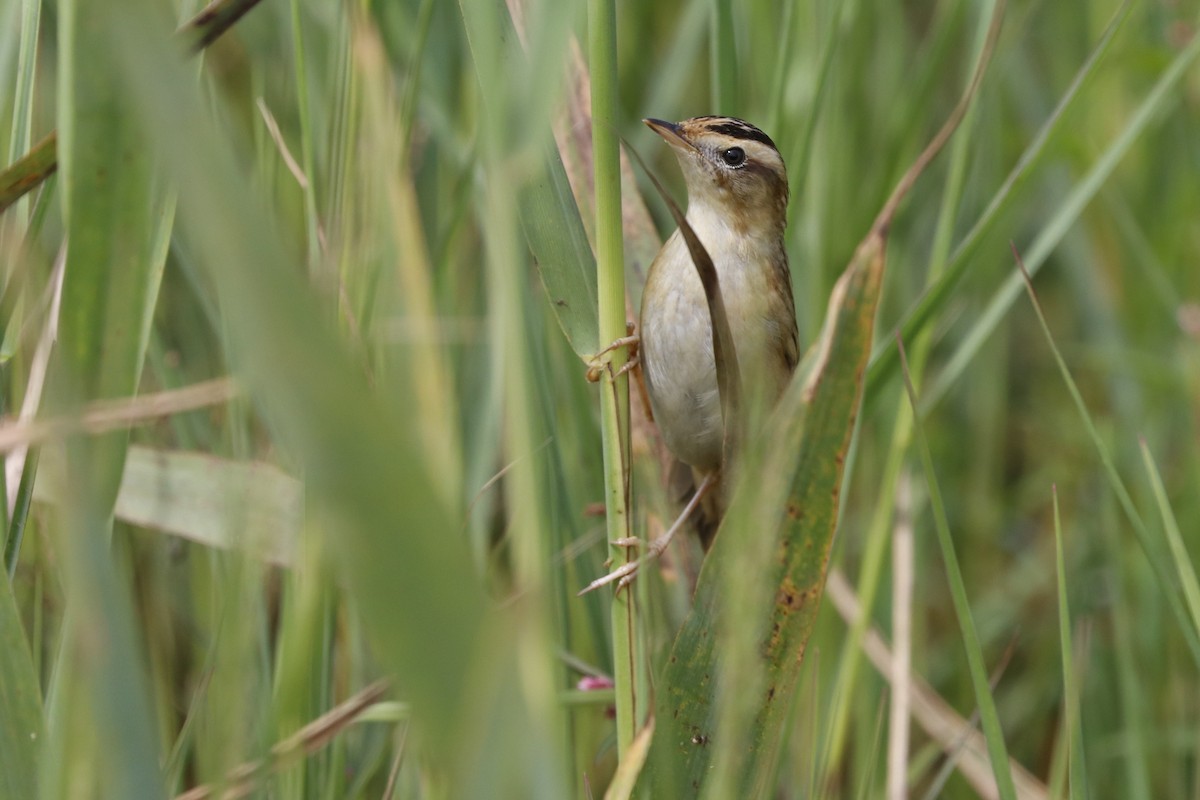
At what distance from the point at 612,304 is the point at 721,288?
106 cm

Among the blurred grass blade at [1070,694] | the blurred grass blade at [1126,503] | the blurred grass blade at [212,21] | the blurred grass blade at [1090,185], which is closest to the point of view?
the blurred grass blade at [212,21]

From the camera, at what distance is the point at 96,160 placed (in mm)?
1019

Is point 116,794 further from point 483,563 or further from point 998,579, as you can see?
point 998,579

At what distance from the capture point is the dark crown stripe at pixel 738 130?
2195mm

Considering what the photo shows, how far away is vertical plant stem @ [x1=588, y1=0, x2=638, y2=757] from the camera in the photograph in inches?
48.5

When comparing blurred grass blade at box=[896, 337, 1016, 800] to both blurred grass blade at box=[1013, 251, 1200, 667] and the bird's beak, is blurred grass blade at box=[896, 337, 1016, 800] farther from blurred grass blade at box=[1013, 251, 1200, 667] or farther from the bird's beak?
the bird's beak

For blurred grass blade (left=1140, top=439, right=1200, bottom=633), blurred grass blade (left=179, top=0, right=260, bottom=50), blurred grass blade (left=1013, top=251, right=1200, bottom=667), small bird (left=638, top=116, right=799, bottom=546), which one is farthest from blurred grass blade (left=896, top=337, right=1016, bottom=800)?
blurred grass blade (left=179, top=0, right=260, bottom=50)

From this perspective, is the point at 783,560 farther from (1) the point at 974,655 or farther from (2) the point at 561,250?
(2) the point at 561,250

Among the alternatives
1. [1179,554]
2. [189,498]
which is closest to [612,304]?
[1179,554]

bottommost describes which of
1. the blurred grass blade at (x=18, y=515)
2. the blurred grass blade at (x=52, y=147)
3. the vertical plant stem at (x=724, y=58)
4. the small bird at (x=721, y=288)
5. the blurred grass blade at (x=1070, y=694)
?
the blurred grass blade at (x=1070, y=694)

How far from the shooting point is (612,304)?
128 cm

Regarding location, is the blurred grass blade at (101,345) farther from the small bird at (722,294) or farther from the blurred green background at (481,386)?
the small bird at (722,294)

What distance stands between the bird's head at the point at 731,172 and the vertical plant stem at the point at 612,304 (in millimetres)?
1047

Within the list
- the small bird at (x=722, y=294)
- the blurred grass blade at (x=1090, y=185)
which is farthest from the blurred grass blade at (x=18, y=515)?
the blurred grass blade at (x=1090, y=185)
